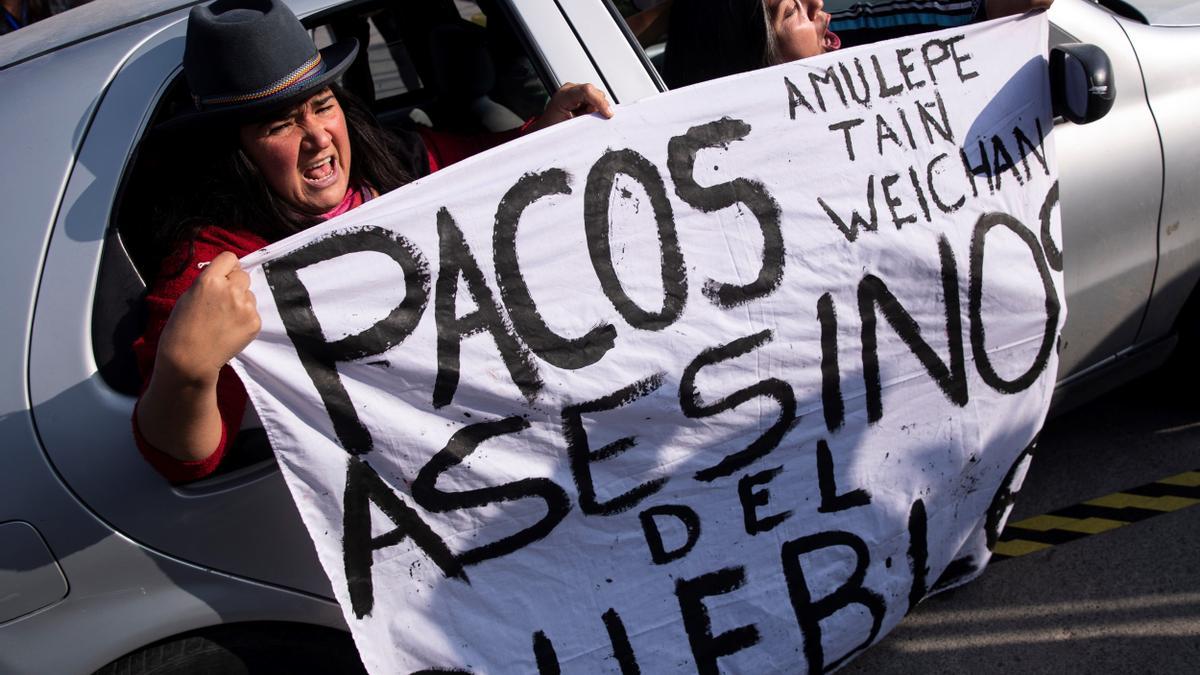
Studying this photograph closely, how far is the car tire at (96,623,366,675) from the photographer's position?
6.85 feet

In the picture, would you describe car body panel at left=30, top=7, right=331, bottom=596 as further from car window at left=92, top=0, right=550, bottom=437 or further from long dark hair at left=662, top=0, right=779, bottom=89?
long dark hair at left=662, top=0, right=779, bottom=89

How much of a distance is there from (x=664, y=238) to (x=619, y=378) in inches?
11.6

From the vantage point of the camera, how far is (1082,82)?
2.54 m

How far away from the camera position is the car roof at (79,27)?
2.34 metres

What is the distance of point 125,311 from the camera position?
201 centimetres

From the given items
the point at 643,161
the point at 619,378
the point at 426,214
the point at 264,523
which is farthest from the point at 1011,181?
the point at 264,523

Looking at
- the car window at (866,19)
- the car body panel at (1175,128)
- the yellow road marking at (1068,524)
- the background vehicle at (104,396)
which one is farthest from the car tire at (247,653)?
the car body panel at (1175,128)

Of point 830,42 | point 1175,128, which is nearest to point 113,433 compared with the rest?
point 830,42

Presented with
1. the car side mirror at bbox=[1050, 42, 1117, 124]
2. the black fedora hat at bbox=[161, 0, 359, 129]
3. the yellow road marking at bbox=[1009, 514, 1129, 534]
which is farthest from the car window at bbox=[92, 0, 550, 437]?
the yellow road marking at bbox=[1009, 514, 1129, 534]

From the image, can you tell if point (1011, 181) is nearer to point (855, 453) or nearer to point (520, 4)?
point (855, 453)

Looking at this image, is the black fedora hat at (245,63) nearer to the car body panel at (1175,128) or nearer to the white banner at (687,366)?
the white banner at (687,366)

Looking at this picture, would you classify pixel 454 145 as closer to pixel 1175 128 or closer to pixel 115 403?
pixel 115 403

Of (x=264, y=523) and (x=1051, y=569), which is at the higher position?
(x=264, y=523)

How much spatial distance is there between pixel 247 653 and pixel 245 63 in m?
1.11
